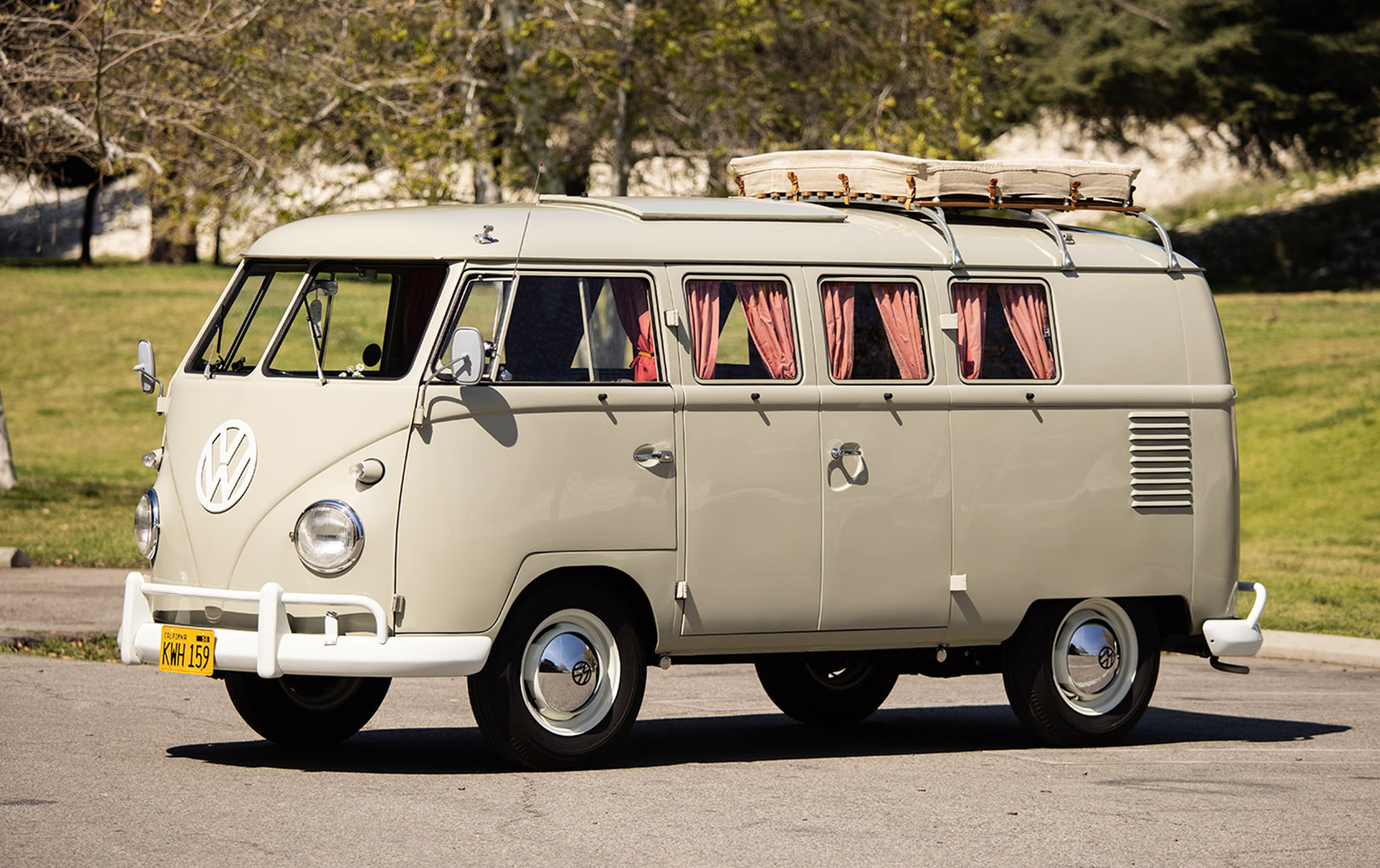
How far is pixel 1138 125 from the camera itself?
40312 mm

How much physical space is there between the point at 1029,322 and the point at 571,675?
10.1 ft

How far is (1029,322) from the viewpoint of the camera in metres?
9.84

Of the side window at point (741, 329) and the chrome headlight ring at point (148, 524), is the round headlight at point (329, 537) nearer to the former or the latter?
the chrome headlight ring at point (148, 524)

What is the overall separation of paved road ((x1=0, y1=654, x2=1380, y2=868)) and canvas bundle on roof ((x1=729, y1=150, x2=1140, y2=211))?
9.36 ft

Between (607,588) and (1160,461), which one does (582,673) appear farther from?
(1160,461)

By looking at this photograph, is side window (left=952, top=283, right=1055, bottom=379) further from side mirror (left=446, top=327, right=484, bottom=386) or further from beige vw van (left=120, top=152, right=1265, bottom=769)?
side mirror (left=446, top=327, right=484, bottom=386)

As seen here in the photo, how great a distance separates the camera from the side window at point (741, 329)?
8.98 metres

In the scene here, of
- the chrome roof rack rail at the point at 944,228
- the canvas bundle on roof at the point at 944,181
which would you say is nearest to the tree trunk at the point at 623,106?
the canvas bundle on roof at the point at 944,181

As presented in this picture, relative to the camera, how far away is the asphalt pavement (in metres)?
13.6

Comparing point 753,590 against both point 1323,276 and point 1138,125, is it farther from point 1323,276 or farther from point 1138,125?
point 1323,276


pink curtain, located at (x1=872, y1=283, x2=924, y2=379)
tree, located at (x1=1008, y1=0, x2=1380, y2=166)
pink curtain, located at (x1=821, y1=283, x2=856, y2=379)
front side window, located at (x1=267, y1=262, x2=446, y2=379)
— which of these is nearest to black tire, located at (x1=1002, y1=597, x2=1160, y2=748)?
pink curtain, located at (x1=872, y1=283, x2=924, y2=379)

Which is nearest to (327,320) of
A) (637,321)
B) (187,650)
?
(637,321)

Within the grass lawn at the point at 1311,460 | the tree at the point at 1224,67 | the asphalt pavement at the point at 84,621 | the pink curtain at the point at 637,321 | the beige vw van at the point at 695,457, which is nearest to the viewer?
the beige vw van at the point at 695,457

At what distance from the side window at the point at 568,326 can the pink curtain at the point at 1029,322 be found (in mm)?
2032
